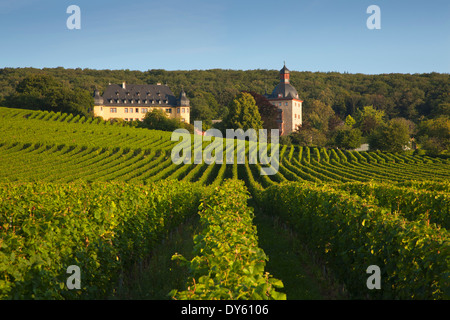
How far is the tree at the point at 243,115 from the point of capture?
250 ft

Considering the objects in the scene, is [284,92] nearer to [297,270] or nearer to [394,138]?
[394,138]

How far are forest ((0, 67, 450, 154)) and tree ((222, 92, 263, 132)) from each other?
33.0 feet

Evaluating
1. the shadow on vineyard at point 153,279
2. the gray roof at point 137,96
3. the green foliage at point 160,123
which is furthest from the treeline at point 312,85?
the shadow on vineyard at point 153,279

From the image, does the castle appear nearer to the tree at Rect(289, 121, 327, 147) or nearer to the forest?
the forest

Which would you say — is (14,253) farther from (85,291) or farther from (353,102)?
Result: (353,102)

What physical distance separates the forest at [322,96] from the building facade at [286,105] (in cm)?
435

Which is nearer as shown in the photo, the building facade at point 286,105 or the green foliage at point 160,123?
the green foliage at point 160,123

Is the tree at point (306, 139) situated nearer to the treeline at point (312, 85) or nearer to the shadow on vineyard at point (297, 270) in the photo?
the treeline at point (312, 85)

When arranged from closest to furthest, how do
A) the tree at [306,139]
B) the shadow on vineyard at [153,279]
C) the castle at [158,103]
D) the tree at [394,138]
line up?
the shadow on vineyard at [153,279] → the tree at [394,138] → the tree at [306,139] → the castle at [158,103]

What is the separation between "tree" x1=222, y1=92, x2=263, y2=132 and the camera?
3004 inches

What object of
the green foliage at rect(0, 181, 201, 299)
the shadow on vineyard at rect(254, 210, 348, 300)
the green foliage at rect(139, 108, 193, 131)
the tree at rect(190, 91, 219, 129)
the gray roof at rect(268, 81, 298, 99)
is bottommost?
the shadow on vineyard at rect(254, 210, 348, 300)

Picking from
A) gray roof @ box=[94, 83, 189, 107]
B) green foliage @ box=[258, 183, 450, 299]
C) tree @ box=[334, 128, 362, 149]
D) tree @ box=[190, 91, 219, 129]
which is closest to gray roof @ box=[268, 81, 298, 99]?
tree @ box=[190, 91, 219, 129]

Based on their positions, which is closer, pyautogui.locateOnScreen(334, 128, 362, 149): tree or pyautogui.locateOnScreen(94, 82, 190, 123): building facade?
pyautogui.locateOnScreen(334, 128, 362, 149): tree

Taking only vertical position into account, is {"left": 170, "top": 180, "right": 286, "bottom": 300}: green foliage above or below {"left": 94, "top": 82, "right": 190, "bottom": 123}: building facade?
below
